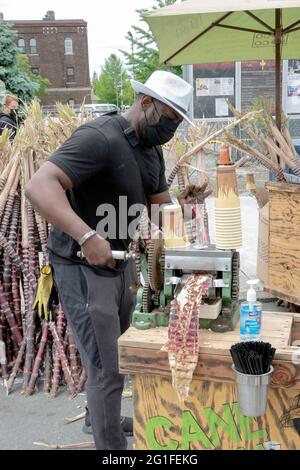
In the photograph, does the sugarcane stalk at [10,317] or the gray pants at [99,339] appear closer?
the gray pants at [99,339]

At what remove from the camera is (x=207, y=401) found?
1.93m

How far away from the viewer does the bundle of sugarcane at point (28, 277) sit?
135 inches

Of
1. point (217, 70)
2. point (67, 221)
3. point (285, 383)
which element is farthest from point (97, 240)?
point (217, 70)

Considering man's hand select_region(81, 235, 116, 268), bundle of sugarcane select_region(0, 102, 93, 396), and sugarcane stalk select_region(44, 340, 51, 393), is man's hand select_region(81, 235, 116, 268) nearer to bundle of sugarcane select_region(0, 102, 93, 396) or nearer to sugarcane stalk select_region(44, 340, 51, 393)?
bundle of sugarcane select_region(0, 102, 93, 396)

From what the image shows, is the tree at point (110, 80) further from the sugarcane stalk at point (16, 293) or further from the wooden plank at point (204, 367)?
Result: the wooden plank at point (204, 367)

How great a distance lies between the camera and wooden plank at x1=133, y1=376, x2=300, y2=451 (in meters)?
1.90

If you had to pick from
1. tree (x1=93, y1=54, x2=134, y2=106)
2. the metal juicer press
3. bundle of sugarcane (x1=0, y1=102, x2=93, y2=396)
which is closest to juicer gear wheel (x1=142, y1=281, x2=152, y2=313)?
the metal juicer press

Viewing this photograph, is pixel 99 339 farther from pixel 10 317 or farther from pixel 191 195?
pixel 10 317

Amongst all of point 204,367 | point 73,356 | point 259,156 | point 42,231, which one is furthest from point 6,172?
point 204,367

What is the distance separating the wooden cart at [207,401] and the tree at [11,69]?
14.5m

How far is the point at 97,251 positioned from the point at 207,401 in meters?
0.70

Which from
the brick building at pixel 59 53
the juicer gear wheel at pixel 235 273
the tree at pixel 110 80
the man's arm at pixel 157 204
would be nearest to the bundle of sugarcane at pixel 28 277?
the man's arm at pixel 157 204

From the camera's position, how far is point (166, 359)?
1.91 m
